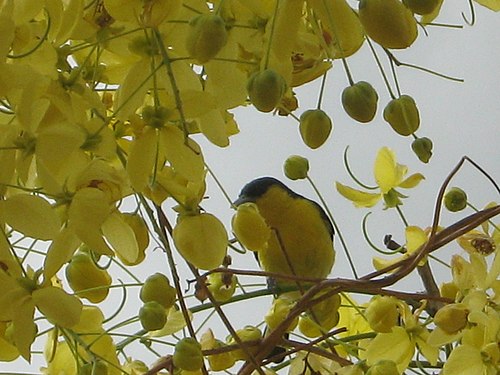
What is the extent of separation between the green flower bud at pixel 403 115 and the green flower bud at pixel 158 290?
118 mm

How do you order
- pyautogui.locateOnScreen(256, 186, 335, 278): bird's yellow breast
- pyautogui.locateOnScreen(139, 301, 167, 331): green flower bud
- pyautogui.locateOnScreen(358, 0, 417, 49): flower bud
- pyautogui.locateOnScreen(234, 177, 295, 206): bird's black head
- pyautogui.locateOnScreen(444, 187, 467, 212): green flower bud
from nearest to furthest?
pyautogui.locateOnScreen(358, 0, 417, 49): flower bud
pyautogui.locateOnScreen(139, 301, 167, 331): green flower bud
pyautogui.locateOnScreen(444, 187, 467, 212): green flower bud
pyautogui.locateOnScreen(256, 186, 335, 278): bird's yellow breast
pyautogui.locateOnScreen(234, 177, 295, 206): bird's black head

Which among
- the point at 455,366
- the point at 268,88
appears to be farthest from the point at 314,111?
the point at 455,366

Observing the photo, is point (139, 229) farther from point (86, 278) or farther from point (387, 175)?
point (387, 175)

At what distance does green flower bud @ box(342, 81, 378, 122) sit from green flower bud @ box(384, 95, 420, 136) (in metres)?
0.01

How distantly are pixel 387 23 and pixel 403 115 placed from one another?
64 mm

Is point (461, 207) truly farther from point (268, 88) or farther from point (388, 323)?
point (268, 88)

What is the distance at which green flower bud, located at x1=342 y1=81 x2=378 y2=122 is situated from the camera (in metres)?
0.32

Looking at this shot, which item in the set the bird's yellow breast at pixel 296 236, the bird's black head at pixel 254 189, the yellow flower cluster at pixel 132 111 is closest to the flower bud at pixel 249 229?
the yellow flower cluster at pixel 132 111

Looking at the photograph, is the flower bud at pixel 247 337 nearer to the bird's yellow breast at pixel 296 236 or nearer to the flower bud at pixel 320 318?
the flower bud at pixel 320 318

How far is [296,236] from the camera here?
0.86m

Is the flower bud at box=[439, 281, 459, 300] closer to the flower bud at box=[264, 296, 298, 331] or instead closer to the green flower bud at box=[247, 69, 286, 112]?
the flower bud at box=[264, 296, 298, 331]

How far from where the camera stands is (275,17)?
0.99ft

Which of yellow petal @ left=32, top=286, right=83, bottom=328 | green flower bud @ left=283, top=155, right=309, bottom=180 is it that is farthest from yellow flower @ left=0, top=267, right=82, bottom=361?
green flower bud @ left=283, top=155, right=309, bottom=180

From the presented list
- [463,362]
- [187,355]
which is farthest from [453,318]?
[187,355]
